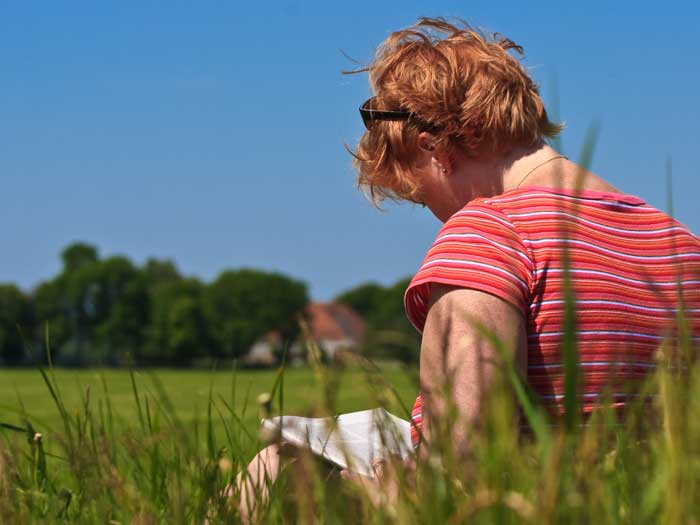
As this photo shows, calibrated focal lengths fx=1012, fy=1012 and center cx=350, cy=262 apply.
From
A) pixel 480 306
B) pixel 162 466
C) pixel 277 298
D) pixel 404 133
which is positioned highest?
pixel 277 298

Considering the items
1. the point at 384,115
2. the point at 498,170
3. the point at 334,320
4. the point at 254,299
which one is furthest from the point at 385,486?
the point at 334,320

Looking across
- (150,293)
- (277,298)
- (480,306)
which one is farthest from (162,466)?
(150,293)

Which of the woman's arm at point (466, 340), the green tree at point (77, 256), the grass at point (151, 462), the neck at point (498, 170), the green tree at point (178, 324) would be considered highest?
the green tree at point (77, 256)

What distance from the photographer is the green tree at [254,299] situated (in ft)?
342

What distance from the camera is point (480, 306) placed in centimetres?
232

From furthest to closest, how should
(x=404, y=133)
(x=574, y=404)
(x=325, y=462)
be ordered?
(x=404, y=133), (x=325, y=462), (x=574, y=404)

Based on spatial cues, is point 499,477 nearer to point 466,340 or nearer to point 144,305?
point 466,340

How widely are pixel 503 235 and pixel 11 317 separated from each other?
126388mm

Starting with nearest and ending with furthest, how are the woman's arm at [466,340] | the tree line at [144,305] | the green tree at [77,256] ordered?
the woman's arm at [466,340], the tree line at [144,305], the green tree at [77,256]

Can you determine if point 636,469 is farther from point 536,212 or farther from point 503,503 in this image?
point 536,212

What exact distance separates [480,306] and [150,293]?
120m

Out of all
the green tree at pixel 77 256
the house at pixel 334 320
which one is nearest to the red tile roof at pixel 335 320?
the house at pixel 334 320

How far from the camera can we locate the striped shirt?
7.93 feet

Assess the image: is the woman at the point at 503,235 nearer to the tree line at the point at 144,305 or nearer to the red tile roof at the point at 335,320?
the tree line at the point at 144,305
